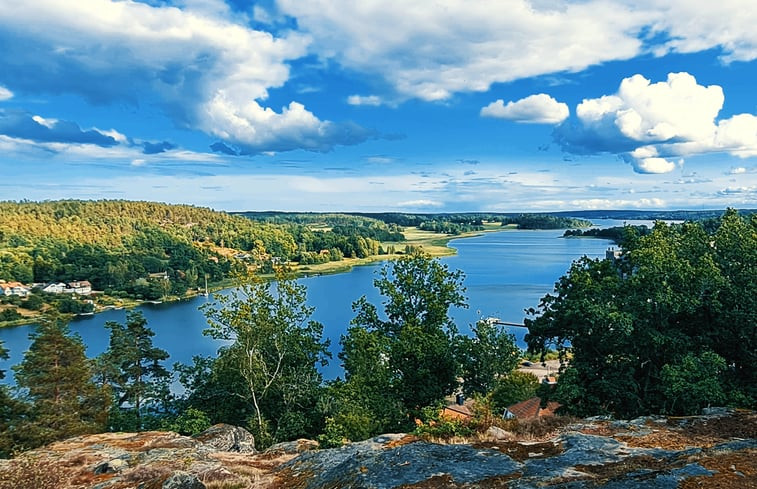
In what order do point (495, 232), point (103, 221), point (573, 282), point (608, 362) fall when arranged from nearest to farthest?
point (608, 362) < point (573, 282) < point (103, 221) < point (495, 232)

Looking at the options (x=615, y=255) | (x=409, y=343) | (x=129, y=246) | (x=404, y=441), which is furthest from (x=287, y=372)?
(x=129, y=246)

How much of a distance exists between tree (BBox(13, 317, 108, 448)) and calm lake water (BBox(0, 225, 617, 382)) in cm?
1595

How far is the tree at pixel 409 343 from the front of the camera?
523 inches

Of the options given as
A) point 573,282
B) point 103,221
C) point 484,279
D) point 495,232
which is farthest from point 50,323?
point 495,232

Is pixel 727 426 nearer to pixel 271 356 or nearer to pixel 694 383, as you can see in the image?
pixel 694 383

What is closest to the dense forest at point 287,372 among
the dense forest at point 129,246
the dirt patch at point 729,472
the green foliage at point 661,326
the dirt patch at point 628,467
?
the green foliage at point 661,326

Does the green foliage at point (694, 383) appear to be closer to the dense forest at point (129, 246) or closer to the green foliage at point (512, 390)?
the green foliage at point (512, 390)

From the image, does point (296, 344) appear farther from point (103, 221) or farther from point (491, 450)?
point (103, 221)

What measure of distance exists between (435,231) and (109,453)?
6641 inches

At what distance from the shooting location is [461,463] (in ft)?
14.8

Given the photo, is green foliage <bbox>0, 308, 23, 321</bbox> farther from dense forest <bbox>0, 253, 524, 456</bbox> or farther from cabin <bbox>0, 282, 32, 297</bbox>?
dense forest <bbox>0, 253, 524, 456</bbox>

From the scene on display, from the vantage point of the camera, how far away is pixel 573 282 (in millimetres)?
11664

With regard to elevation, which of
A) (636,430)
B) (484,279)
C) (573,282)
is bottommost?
(484,279)

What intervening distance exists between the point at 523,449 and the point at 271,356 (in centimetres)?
1096
